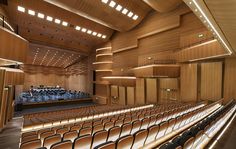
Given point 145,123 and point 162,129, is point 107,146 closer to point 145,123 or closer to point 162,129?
point 162,129

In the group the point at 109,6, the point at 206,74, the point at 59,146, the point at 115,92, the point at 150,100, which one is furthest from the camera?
the point at 115,92

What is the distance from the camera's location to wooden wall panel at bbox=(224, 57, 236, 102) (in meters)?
7.90

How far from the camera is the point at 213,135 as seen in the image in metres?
3.03

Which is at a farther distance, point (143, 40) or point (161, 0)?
point (143, 40)

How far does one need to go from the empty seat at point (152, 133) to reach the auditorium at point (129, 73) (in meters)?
0.02

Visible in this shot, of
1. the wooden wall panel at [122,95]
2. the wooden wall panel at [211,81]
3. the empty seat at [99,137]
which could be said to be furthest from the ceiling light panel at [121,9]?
the empty seat at [99,137]

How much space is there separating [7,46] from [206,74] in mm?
8786

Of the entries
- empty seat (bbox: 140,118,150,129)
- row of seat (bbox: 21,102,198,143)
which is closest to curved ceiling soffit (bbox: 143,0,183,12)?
Result: row of seat (bbox: 21,102,198,143)

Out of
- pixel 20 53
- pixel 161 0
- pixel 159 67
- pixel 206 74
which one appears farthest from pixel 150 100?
pixel 20 53

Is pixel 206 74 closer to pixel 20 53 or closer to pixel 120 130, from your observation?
pixel 120 130

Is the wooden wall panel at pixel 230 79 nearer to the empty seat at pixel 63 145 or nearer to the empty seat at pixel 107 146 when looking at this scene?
the empty seat at pixel 107 146

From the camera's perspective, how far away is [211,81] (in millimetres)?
8734

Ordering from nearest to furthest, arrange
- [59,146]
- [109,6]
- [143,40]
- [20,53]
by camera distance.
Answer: [59,146] < [20,53] < [109,6] < [143,40]

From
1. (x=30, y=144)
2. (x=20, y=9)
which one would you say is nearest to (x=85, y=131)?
(x=30, y=144)
